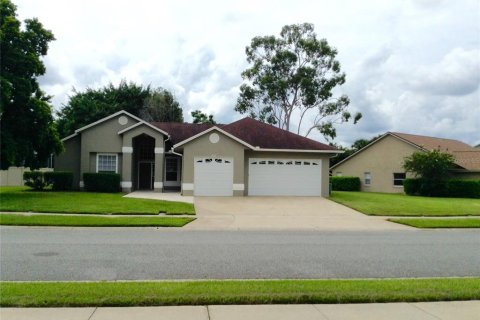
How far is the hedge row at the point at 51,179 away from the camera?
101 ft

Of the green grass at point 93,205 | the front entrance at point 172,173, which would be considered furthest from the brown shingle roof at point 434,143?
the green grass at point 93,205

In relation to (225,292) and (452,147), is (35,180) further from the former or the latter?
(452,147)

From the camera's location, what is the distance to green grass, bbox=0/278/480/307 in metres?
6.31

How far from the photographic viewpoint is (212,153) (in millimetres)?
28156

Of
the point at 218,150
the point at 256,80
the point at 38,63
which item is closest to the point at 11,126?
the point at 38,63

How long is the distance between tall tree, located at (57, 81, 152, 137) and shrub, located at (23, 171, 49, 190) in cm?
1960

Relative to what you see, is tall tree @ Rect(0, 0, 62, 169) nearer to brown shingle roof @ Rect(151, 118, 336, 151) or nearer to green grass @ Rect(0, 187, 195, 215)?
green grass @ Rect(0, 187, 195, 215)

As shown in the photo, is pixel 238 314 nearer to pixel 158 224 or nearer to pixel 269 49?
pixel 158 224

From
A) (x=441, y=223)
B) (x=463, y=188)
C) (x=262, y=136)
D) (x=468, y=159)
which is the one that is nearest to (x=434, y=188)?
(x=463, y=188)

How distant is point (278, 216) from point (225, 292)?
46.3 feet

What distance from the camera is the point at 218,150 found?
2816 centimetres

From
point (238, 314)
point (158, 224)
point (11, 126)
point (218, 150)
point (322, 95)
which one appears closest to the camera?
point (238, 314)

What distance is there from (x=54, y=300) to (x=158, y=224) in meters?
10.3


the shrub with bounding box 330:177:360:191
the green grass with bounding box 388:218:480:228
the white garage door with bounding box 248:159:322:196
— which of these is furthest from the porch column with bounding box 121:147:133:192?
the shrub with bounding box 330:177:360:191
